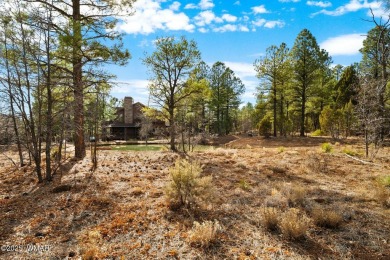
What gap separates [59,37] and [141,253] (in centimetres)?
785

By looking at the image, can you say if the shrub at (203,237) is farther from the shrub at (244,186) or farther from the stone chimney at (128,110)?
the stone chimney at (128,110)

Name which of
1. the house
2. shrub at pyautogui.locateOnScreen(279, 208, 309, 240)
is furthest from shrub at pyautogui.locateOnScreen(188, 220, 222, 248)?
the house

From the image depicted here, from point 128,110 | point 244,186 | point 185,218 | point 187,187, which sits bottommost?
point 185,218

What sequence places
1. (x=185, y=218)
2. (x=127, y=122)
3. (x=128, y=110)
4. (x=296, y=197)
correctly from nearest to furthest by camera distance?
(x=185, y=218), (x=296, y=197), (x=127, y=122), (x=128, y=110)

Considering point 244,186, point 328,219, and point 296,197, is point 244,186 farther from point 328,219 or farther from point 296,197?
point 328,219

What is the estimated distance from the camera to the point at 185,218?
4.96m

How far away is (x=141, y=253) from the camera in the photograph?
12.2 ft

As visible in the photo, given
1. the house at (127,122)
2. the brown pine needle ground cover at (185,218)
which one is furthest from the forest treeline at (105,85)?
the house at (127,122)

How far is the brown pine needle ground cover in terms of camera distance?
12.4 ft

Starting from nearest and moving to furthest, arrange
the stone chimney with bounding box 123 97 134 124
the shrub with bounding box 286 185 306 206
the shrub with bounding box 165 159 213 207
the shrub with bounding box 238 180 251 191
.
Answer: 1. the shrub with bounding box 165 159 213 207
2. the shrub with bounding box 286 185 306 206
3. the shrub with bounding box 238 180 251 191
4. the stone chimney with bounding box 123 97 134 124

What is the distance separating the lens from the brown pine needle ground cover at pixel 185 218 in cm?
379

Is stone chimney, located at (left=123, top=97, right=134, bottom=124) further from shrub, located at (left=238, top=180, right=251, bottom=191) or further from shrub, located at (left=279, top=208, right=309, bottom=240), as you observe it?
shrub, located at (left=279, top=208, right=309, bottom=240)

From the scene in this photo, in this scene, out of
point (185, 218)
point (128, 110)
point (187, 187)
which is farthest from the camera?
point (128, 110)

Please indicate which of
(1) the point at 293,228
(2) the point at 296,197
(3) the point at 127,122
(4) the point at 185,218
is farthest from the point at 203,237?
(3) the point at 127,122
